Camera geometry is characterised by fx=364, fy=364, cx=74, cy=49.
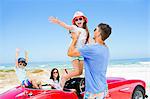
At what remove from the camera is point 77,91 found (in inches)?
143

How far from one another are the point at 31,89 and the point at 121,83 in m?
1.15

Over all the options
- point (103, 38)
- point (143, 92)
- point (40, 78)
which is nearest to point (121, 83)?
point (143, 92)

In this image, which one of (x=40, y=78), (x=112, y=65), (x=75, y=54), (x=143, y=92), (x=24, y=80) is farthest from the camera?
(x=112, y=65)

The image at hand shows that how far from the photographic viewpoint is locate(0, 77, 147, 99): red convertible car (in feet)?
11.2

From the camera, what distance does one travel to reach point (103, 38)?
2824 mm

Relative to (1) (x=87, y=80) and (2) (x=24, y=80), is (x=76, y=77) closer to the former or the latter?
(2) (x=24, y=80)

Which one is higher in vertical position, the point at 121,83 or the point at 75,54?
the point at 75,54

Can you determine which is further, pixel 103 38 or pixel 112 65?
pixel 112 65

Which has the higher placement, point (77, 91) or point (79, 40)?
point (79, 40)

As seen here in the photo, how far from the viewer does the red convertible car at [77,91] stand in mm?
3418

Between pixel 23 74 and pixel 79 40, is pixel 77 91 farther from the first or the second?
pixel 23 74

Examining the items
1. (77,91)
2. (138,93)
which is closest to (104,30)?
(77,91)

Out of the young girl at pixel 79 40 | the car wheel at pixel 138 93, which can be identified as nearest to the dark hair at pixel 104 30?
the young girl at pixel 79 40

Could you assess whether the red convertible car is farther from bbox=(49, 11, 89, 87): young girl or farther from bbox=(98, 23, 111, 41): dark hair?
bbox=(98, 23, 111, 41): dark hair
